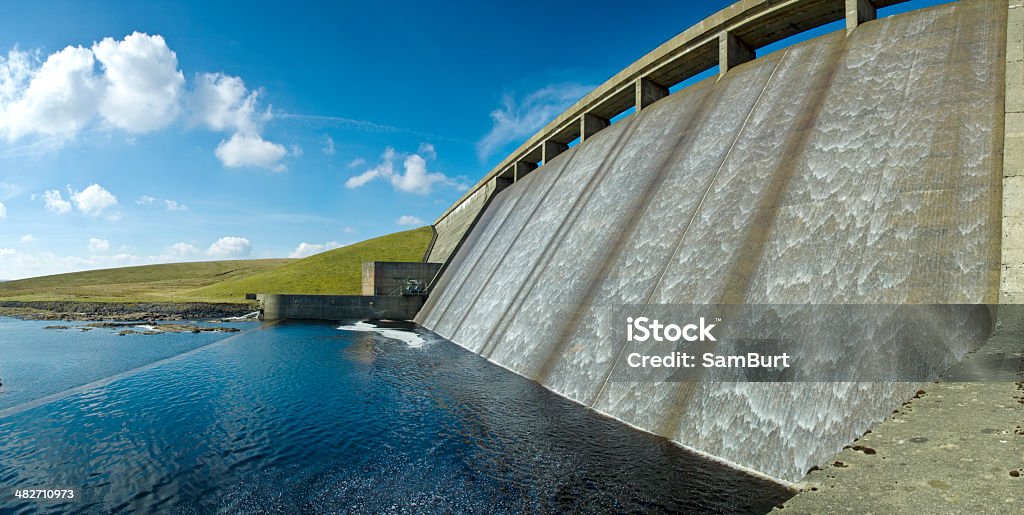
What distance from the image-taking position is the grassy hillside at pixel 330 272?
59625mm

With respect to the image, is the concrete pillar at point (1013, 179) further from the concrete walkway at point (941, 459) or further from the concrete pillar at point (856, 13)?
the concrete pillar at point (856, 13)

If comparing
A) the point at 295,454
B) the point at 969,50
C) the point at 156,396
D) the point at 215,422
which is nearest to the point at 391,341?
the point at 156,396

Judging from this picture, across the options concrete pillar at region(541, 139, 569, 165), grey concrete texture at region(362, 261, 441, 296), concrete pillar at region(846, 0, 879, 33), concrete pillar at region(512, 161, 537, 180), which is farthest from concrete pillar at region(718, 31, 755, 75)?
grey concrete texture at region(362, 261, 441, 296)

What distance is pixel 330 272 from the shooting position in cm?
6600

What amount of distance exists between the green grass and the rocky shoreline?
2.54 meters

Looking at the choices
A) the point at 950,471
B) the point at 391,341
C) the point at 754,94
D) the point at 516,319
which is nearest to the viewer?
the point at 950,471

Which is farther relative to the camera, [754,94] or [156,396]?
[754,94]

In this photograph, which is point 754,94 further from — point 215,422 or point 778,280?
point 215,422

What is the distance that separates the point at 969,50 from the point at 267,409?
20704mm

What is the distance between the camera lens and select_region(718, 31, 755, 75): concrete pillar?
19.6 meters

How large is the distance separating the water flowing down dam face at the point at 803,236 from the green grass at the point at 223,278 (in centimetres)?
4875

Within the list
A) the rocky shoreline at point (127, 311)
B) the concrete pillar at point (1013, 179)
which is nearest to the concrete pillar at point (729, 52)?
the concrete pillar at point (1013, 179)

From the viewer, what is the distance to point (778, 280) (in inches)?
409

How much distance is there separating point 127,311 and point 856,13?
64.5 meters
